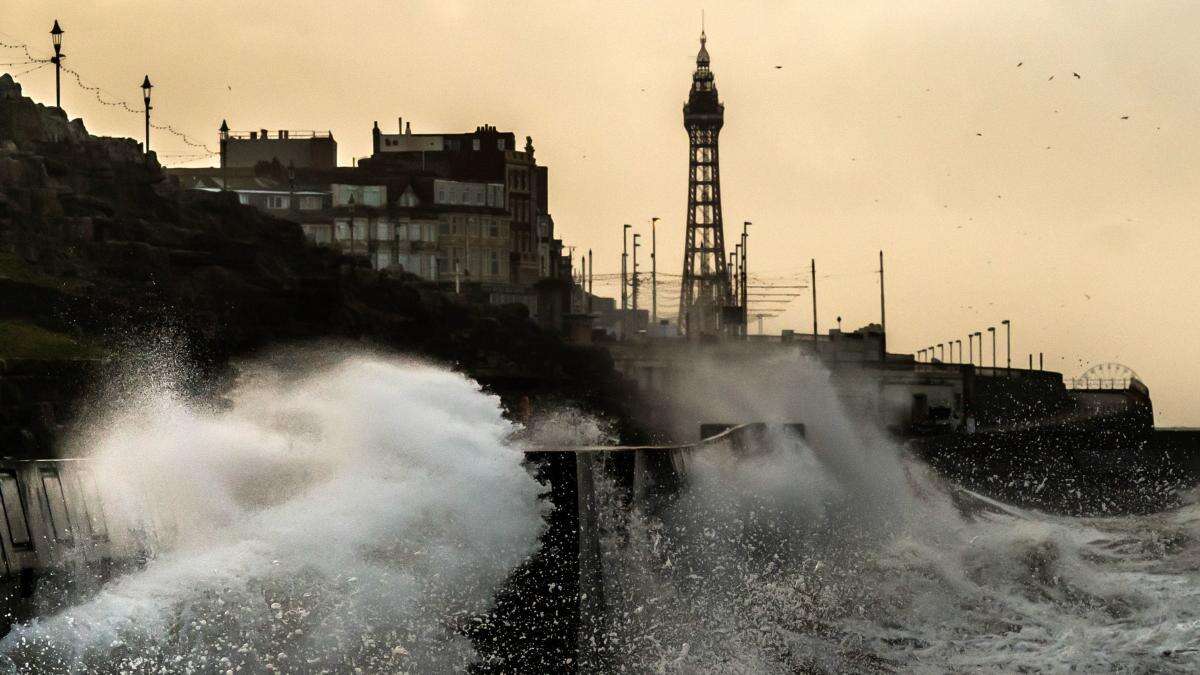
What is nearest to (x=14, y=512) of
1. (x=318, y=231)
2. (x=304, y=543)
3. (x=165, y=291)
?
(x=304, y=543)

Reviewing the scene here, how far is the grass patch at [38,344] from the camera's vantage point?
6406cm

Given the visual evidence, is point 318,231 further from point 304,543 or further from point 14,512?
point 14,512

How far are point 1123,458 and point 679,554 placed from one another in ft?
176

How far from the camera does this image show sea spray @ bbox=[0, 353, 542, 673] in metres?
24.2

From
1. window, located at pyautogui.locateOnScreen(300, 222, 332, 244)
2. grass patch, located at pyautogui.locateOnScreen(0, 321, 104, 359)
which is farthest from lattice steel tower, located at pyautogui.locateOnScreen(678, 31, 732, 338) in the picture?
grass patch, located at pyautogui.locateOnScreen(0, 321, 104, 359)

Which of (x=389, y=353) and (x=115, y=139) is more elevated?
(x=115, y=139)

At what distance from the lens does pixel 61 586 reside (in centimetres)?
2400

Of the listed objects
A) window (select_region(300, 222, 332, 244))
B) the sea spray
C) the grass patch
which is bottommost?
the sea spray

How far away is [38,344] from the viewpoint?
66188 millimetres

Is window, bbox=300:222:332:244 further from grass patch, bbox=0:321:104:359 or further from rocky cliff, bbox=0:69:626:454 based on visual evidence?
grass patch, bbox=0:321:104:359

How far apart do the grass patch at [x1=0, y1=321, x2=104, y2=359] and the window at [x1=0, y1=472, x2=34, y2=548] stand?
40298 mm

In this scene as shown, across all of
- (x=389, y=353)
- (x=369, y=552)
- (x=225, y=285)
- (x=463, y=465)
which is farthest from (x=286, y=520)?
(x=389, y=353)

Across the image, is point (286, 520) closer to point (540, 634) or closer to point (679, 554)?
point (540, 634)

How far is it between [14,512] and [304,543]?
190 inches
